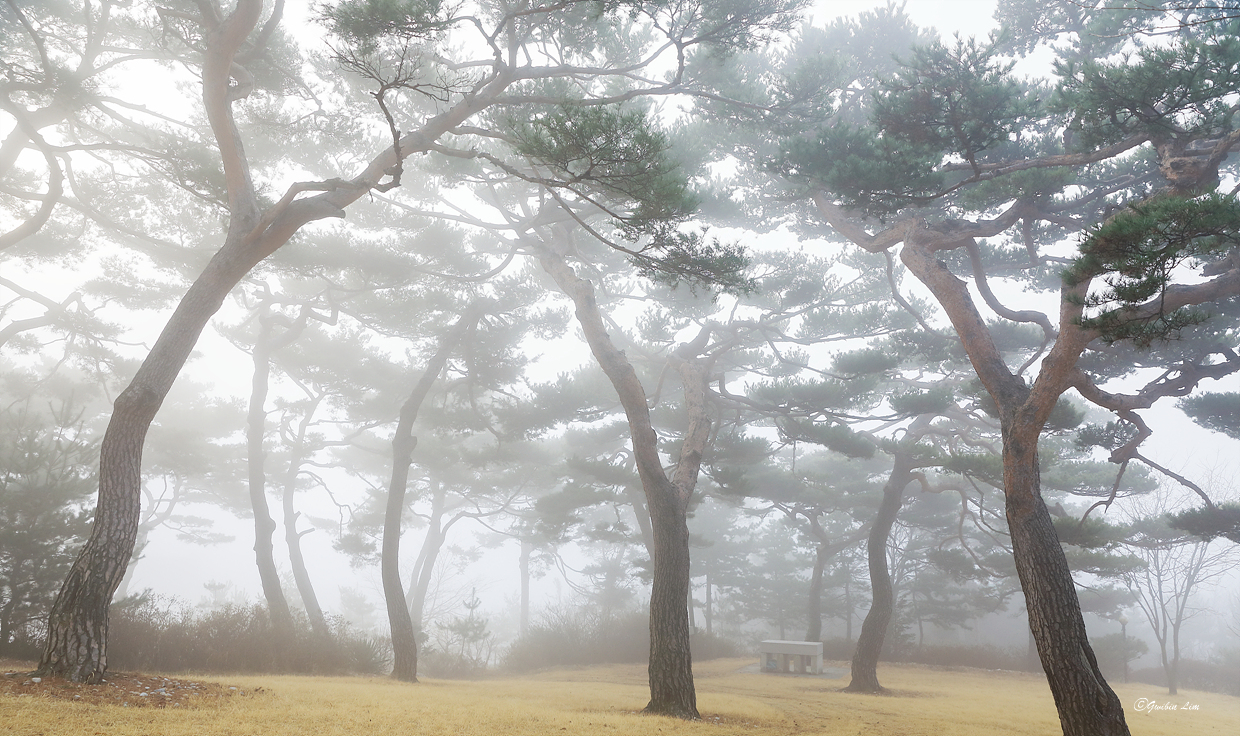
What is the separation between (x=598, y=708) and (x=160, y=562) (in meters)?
52.5

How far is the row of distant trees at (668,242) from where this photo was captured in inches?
208

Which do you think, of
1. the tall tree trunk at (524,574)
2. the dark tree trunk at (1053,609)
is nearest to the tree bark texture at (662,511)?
the dark tree trunk at (1053,609)

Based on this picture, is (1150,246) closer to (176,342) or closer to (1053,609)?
(1053,609)

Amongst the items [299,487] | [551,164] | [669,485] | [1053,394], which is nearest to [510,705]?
[669,485]

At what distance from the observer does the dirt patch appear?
4098mm

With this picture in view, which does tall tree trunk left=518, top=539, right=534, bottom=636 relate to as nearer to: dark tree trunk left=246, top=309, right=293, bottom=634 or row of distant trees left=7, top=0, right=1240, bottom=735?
row of distant trees left=7, top=0, right=1240, bottom=735

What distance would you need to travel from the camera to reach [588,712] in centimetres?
652

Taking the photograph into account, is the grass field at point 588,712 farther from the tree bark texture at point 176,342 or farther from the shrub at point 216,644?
the shrub at point 216,644

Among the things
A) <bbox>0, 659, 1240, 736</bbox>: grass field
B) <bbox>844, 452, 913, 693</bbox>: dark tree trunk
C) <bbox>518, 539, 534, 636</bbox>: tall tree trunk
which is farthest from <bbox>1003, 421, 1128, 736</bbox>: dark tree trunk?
<bbox>518, 539, 534, 636</bbox>: tall tree trunk

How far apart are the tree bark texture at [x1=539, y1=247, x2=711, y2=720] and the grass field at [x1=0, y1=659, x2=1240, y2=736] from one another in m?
0.40

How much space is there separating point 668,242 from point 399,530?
24.3 ft

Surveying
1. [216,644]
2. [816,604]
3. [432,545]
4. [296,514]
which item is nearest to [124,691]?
[216,644]

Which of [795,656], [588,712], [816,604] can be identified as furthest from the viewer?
[816,604]

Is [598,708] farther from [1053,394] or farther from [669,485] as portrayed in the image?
[1053,394]
